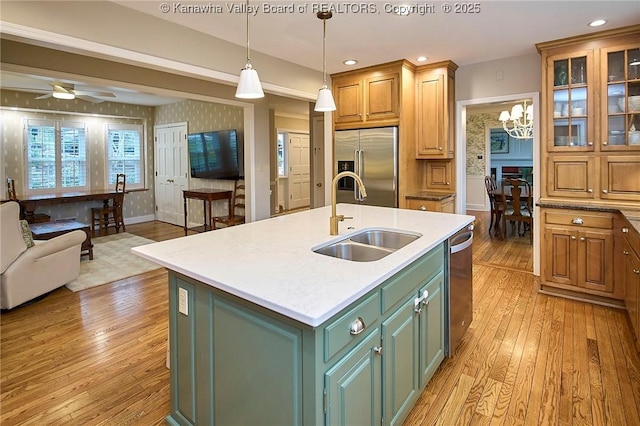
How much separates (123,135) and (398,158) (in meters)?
6.36

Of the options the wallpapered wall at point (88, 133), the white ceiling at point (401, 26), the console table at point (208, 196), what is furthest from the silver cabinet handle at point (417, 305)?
the wallpapered wall at point (88, 133)

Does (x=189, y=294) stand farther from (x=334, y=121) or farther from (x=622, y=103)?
(x=622, y=103)

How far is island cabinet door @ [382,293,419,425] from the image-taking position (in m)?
1.57

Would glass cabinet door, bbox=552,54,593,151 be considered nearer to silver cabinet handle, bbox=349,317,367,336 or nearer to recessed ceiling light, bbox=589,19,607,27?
recessed ceiling light, bbox=589,19,607,27

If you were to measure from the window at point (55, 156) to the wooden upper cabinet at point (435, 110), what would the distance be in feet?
21.6

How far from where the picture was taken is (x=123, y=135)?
7.88 meters

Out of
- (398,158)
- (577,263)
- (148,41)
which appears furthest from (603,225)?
(148,41)

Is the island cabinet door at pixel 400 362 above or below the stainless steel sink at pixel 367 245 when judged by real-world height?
below

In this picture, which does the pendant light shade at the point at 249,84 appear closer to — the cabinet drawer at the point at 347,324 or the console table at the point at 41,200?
the cabinet drawer at the point at 347,324

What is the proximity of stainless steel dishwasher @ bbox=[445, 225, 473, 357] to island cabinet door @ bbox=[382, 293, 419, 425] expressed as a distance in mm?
558

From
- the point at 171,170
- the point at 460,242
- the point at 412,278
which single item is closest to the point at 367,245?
the point at 412,278

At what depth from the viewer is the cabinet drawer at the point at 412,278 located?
1542 millimetres

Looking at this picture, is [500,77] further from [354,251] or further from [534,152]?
[354,251]

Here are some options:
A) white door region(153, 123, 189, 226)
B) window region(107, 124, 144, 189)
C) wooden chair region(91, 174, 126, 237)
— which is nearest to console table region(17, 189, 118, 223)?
wooden chair region(91, 174, 126, 237)
